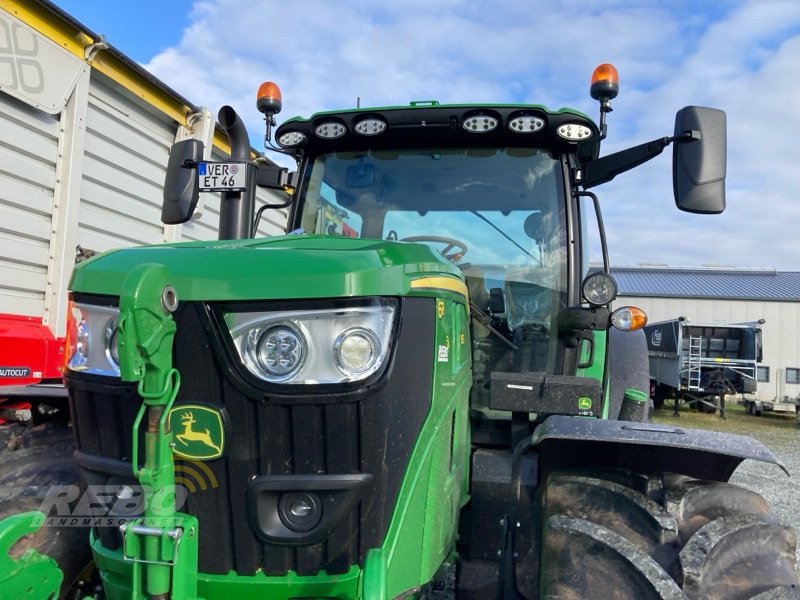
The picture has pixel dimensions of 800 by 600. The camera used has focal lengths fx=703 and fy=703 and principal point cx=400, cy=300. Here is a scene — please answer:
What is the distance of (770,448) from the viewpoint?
10.2m

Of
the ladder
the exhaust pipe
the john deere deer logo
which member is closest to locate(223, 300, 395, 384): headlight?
the john deere deer logo

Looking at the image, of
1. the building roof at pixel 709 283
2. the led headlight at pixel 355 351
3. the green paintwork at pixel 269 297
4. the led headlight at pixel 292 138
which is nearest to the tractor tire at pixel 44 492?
the green paintwork at pixel 269 297

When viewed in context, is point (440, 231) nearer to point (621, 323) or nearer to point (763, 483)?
point (621, 323)

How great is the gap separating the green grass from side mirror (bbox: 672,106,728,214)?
38.9 ft

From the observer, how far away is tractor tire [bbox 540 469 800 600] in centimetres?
179

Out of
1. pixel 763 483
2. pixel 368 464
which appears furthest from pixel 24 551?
pixel 763 483

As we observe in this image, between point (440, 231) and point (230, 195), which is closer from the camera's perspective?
point (230, 195)

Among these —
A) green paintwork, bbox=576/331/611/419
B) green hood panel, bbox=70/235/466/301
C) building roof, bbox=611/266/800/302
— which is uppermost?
building roof, bbox=611/266/800/302

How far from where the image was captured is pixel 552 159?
3.02m

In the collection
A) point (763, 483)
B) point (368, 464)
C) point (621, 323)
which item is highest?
point (621, 323)

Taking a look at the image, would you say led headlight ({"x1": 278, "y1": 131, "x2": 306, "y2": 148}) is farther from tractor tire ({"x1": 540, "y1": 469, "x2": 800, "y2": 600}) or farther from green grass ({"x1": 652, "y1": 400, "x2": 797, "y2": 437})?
green grass ({"x1": 652, "y1": 400, "x2": 797, "y2": 437})

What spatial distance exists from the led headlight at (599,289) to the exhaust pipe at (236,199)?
1352 millimetres

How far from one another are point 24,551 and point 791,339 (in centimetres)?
2413

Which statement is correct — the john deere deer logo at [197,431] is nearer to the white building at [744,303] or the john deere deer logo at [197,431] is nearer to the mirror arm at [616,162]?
the mirror arm at [616,162]
